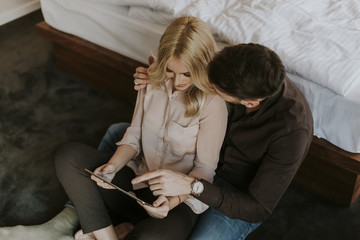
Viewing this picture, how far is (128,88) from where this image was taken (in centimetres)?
200

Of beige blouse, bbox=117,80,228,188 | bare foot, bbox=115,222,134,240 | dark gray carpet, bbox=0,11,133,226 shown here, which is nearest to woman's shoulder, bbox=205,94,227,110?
beige blouse, bbox=117,80,228,188

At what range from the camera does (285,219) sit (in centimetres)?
158

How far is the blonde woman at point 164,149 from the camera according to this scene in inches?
45.6

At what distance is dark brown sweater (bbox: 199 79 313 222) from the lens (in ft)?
3.52

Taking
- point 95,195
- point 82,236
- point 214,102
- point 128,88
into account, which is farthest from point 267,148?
point 128,88

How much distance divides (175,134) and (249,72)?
1.25ft

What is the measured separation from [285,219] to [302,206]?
93mm

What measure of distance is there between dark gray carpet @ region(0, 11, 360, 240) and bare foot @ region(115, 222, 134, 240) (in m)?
0.34

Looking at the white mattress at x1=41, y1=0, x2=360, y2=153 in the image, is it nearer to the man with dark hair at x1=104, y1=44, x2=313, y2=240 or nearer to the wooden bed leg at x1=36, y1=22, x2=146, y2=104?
the wooden bed leg at x1=36, y1=22, x2=146, y2=104

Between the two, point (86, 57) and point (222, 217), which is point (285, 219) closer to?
point (222, 217)

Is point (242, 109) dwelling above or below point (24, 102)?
above

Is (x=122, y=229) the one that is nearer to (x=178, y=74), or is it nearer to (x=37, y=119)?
(x=178, y=74)

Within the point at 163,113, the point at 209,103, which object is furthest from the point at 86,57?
the point at 209,103

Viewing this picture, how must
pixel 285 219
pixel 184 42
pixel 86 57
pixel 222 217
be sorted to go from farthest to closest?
pixel 86 57
pixel 285 219
pixel 222 217
pixel 184 42
